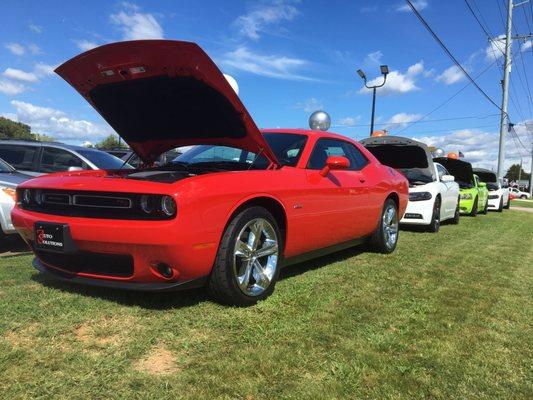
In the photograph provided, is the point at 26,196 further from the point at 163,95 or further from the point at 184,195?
the point at 184,195

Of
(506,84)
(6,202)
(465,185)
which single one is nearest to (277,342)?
(6,202)

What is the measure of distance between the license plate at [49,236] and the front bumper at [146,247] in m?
0.07

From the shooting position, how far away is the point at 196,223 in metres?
3.27

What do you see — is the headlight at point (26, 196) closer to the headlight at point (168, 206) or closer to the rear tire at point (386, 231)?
the headlight at point (168, 206)

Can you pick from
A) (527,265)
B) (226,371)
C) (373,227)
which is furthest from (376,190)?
(226,371)

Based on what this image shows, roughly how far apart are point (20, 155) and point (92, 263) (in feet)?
16.3

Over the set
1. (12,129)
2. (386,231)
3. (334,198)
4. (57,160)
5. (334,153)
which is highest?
(12,129)

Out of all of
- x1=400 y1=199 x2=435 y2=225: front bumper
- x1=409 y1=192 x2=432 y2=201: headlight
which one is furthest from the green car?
x1=400 y1=199 x2=435 y2=225: front bumper

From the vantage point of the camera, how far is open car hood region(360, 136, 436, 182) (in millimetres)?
9844

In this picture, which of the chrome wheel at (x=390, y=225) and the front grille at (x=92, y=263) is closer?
the front grille at (x=92, y=263)

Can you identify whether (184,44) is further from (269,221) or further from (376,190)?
(376,190)

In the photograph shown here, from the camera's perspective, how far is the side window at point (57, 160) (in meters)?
7.46

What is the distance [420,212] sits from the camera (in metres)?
9.24

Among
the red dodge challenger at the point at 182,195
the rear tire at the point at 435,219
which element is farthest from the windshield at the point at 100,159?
the rear tire at the point at 435,219
